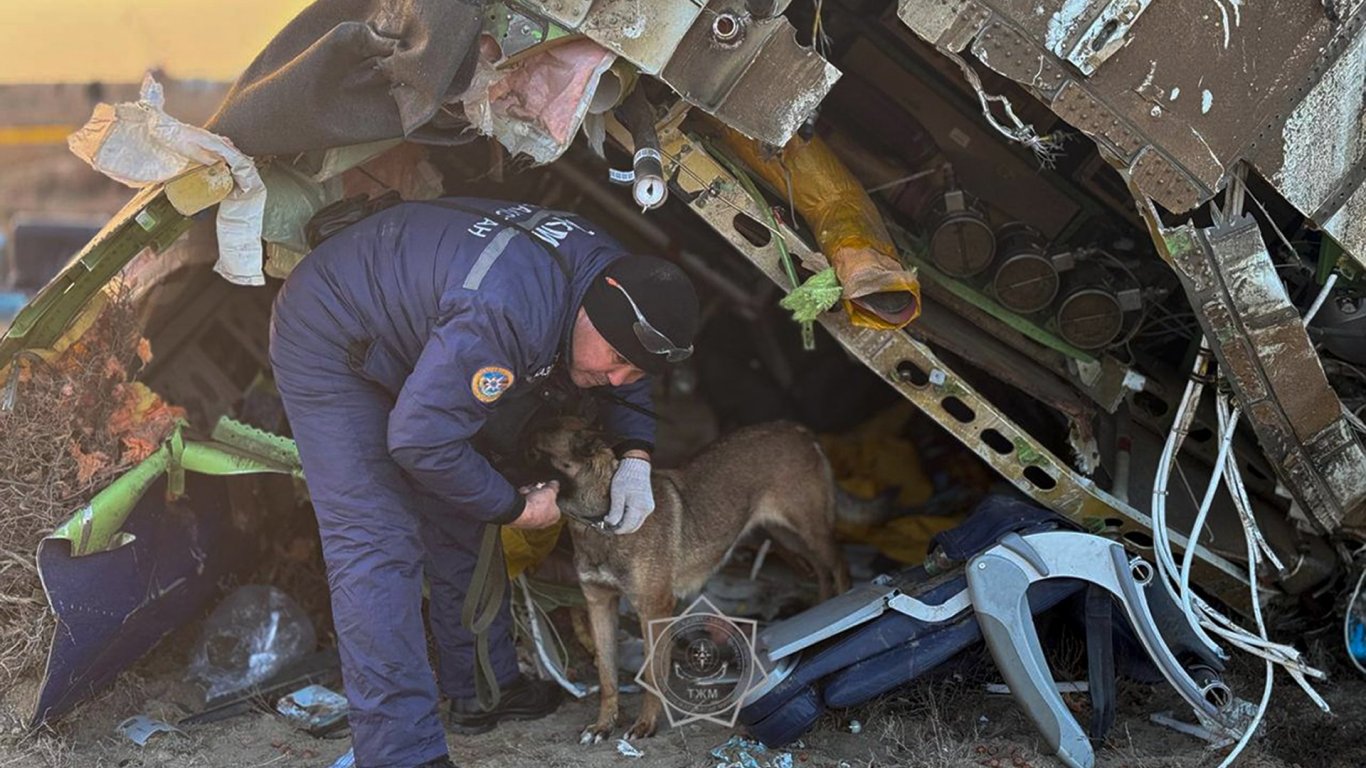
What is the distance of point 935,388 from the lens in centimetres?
477

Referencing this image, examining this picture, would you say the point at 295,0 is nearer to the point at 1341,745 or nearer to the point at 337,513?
the point at 337,513

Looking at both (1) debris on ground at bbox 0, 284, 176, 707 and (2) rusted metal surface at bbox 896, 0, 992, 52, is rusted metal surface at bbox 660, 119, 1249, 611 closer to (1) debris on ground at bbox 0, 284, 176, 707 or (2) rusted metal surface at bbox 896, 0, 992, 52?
(2) rusted metal surface at bbox 896, 0, 992, 52

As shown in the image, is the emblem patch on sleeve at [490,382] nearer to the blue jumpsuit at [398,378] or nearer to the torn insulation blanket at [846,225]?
the blue jumpsuit at [398,378]

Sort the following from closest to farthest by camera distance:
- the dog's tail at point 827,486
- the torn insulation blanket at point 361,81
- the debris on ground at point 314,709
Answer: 1. the torn insulation blanket at point 361,81
2. the debris on ground at point 314,709
3. the dog's tail at point 827,486

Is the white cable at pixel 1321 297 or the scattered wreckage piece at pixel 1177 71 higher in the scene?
the scattered wreckage piece at pixel 1177 71

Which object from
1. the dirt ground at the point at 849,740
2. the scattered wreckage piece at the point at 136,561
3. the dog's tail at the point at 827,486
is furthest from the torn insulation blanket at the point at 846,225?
the scattered wreckage piece at the point at 136,561

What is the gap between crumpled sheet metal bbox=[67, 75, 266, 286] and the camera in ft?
13.1

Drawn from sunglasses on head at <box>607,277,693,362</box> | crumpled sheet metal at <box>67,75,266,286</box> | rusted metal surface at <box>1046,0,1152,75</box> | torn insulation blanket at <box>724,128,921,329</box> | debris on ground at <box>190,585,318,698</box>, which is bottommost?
debris on ground at <box>190,585,318,698</box>

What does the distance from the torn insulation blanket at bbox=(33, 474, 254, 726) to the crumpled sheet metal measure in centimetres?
114

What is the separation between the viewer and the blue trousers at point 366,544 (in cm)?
397

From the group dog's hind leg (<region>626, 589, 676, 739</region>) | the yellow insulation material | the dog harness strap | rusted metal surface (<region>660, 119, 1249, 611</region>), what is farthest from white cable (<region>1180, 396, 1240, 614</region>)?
the dog harness strap

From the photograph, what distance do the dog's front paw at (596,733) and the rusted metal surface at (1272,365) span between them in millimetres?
2694

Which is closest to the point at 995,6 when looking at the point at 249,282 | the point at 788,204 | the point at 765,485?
the point at 788,204

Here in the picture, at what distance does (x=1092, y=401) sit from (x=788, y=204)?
5.21 ft
